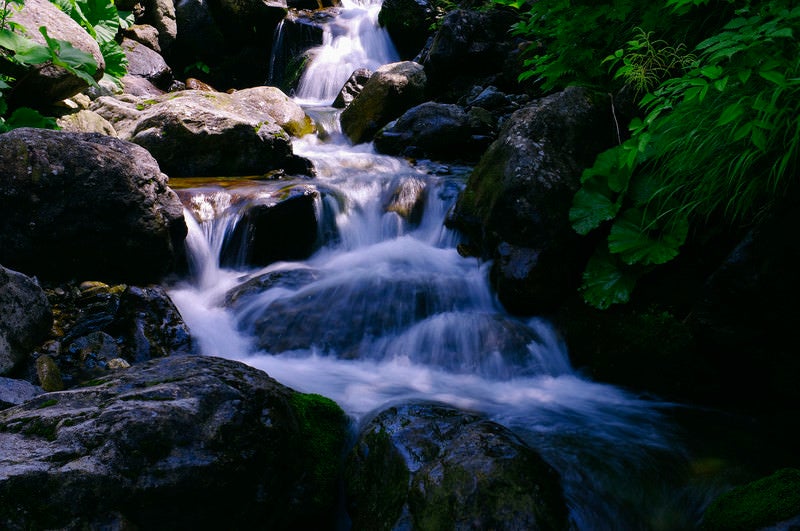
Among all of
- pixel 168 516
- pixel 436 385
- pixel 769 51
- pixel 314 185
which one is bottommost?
pixel 436 385

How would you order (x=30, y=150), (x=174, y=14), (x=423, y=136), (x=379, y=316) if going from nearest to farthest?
(x=30, y=150)
(x=379, y=316)
(x=423, y=136)
(x=174, y=14)

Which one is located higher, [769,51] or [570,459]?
[769,51]

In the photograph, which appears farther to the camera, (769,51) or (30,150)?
(30,150)

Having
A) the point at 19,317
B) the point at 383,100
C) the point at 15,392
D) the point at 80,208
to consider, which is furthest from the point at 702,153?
the point at 383,100

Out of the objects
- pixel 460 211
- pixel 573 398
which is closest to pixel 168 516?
pixel 573 398

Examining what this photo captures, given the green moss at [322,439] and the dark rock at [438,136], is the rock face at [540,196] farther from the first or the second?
the dark rock at [438,136]

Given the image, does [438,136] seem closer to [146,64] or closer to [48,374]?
[48,374]

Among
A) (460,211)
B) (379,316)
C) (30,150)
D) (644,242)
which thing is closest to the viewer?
(644,242)

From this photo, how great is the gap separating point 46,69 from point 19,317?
4402 mm

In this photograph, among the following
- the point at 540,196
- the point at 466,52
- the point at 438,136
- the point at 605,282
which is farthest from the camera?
the point at 466,52

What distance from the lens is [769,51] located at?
2.55 m

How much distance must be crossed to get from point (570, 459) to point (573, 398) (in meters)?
0.96

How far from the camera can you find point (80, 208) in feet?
15.5

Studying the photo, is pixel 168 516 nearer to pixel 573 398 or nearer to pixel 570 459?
pixel 570 459
